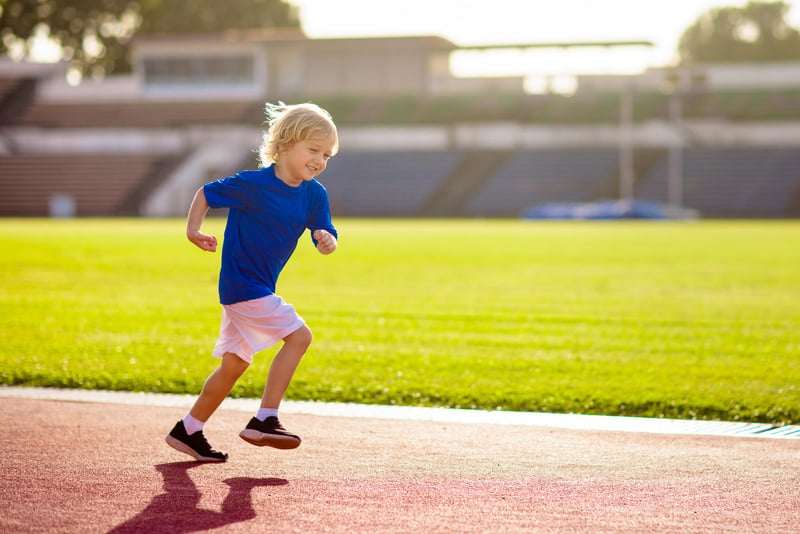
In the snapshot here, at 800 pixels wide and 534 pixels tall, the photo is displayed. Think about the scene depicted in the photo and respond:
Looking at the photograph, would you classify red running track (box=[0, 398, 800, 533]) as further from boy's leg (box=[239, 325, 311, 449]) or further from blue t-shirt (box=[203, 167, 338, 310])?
blue t-shirt (box=[203, 167, 338, 310])

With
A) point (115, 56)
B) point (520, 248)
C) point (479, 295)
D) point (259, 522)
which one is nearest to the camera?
point (259, 522)

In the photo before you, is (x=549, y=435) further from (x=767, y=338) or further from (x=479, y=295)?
(x=479, y=295)

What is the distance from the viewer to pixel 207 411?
565 centimetres

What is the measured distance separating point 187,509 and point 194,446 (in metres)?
0.90

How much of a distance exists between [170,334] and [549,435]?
5.43 m

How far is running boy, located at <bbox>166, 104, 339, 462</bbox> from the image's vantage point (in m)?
5.35

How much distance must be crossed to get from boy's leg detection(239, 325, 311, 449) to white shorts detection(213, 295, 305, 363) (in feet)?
→ 0.20

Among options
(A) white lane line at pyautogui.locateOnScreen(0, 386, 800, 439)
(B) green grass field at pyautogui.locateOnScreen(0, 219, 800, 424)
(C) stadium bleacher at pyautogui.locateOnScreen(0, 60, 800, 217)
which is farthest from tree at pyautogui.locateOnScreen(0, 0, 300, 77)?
(A) white lane line at pyautogui.locateOnScreen(0, 386, 800, 439)

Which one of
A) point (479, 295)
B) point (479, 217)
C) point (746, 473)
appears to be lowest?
point (479, 217)

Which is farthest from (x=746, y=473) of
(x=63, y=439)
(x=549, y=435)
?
(x=63, y=439)

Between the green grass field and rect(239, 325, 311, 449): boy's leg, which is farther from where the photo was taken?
the green grass field

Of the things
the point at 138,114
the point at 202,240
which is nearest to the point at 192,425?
the point at 202,240

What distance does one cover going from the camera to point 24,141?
65.3 metres

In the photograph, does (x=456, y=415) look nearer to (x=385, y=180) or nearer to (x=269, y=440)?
(x=269, y=440)
